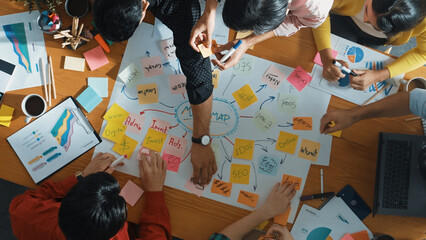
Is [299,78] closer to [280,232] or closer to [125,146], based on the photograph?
[280,232]

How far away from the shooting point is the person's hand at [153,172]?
1.23 meters

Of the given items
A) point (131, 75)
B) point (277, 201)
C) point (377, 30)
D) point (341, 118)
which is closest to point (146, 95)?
point (131, 75)

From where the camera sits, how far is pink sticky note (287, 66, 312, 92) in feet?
4.35

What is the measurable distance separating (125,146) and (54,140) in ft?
0.94

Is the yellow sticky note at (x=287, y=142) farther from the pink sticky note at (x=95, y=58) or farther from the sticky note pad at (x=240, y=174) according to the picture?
the pink sticky note at (x=95, y=58)

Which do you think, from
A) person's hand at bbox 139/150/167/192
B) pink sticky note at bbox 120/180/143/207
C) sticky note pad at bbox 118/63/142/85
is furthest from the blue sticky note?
sticky note pad at bbox 118/63/142/85

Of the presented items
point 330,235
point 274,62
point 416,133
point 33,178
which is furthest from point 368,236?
point 33,178

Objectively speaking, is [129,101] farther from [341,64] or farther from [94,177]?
[341,64]

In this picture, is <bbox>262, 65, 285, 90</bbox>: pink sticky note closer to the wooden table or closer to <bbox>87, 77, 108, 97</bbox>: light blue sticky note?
the wooden table

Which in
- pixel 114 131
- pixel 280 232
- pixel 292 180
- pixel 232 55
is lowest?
pixel 280 232

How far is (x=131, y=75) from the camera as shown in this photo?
1.31m

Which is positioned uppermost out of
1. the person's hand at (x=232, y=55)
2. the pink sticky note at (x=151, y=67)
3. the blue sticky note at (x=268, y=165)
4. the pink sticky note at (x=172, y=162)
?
the person's hand at (x=232, y=55)

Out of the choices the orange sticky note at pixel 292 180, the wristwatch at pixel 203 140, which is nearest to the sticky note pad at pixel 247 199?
the orange sticky note at pixel 292 180

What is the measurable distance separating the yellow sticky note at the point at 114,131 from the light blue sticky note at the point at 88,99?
0.33ft
